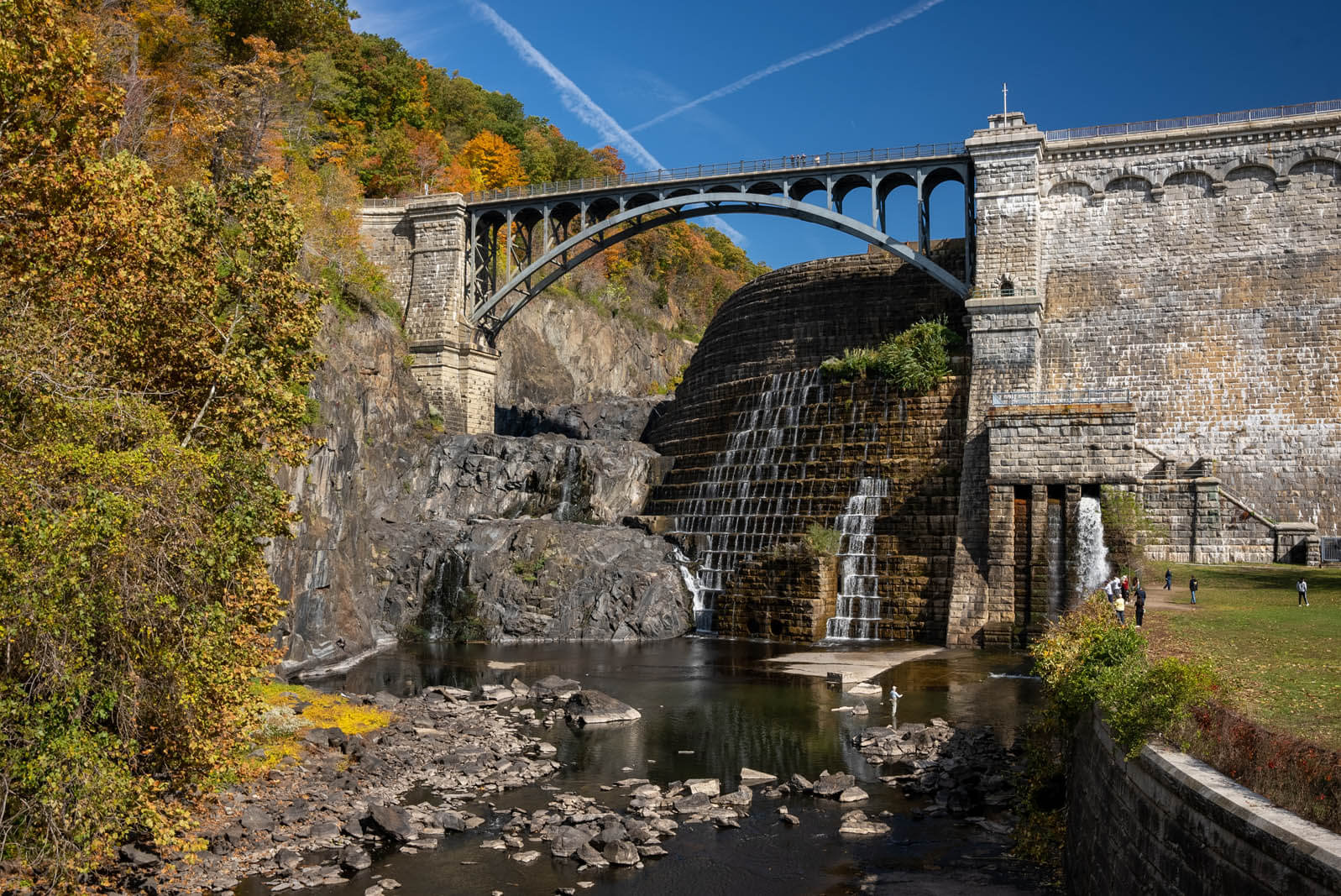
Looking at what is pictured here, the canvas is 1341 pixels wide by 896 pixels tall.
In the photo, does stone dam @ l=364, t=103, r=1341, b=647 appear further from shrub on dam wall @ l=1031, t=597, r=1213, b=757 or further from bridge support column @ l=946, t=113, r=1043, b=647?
shrub on dam wall @ l=1031, t=597, r=1213, b=757

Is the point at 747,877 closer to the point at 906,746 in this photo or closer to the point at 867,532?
the point at 906,746

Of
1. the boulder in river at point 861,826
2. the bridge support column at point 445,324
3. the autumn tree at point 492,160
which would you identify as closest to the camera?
the boulder in river at point 861,826

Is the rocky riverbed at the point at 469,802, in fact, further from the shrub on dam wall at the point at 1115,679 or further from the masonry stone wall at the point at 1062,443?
the masonry stone wall at the point at 1062,443

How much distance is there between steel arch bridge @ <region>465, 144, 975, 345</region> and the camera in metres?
39.1

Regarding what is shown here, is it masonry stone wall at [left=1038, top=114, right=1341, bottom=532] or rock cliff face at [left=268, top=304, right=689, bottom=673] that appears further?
masonry stone wall at [left=1038, top=114, right=1341, bottom=532]

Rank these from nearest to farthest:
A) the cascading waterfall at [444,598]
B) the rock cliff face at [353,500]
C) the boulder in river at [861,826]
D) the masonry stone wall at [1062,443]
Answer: the boulder in river at [861,826]
the rock cliff face at [353,500]
the masonry stone wall at [1062,443]
the cascading waterfall at [444,598]

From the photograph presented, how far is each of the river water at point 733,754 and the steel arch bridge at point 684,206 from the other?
18.2m

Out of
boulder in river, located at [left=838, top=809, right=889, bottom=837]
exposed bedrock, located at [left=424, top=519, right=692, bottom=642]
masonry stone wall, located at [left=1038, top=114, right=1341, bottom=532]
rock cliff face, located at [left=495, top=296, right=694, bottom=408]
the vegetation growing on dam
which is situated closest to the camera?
boulder in river, located at [left=838, top=809, right=889, bottom=837]

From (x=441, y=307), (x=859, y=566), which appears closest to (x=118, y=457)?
(x=859, y=566)

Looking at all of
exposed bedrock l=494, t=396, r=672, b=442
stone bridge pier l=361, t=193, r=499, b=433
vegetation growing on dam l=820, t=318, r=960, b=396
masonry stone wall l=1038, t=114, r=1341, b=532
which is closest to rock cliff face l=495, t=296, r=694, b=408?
exposed bedrock l=494, t=396, r=672, b=442

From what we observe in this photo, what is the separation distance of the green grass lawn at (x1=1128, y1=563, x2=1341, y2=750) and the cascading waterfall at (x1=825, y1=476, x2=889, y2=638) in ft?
27.0

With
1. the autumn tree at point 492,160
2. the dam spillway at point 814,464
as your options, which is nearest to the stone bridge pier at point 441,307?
the dam spillway at point 814,464

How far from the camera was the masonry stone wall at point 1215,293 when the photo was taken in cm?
3253

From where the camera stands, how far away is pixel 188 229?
47.3ft
